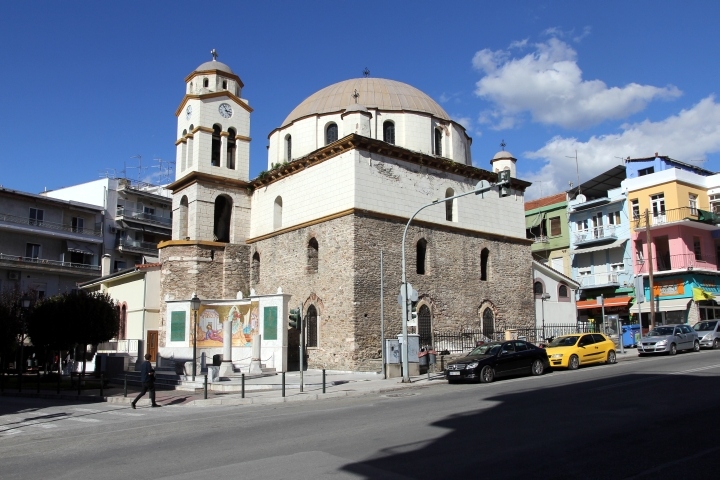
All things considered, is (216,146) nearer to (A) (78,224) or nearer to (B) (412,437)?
(A) (78,224)

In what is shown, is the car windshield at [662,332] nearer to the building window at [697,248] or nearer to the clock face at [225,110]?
the building window at [697,248]

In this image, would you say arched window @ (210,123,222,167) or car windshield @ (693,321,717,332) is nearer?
car windshield @ (693,321,717,332)

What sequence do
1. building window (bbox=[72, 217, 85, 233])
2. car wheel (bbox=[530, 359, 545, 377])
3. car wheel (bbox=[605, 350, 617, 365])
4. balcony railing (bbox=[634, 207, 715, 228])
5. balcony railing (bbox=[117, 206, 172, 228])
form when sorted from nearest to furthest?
car wheel (bbox=[530, 359, 545, 377]) → car wheel (bbox=[605, 350, 617, 365]) → balcony railing (bbox=[634, 207, 715, 228]) → building window (bbox=[72, 217, 85, 233]) → balcony railing (bbox=[117, 206, 172, 228])

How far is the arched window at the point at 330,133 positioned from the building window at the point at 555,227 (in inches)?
847

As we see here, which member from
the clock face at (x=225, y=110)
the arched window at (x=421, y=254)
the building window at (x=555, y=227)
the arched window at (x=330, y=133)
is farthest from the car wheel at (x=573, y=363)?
the building window at (x=555, y=227)

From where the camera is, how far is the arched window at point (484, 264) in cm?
3133

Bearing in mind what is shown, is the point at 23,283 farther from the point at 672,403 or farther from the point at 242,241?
the point at 672,403

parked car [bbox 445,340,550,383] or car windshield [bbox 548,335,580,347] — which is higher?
car windshield [bbox 548,335,580,347]

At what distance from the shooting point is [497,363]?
1931 centimetres

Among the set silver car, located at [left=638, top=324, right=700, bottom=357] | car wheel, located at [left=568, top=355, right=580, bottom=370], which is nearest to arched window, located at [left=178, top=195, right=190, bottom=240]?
car wheel, located at [left=568, top=355, right=580, bottom=370]

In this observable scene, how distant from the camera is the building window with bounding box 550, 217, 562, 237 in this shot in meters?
45.0

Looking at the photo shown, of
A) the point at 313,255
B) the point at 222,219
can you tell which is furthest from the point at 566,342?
the point at 222,219

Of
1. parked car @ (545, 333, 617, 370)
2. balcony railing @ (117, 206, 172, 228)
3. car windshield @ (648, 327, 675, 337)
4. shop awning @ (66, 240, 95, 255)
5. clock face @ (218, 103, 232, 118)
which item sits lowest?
parked car @ (545, 333, 617, 370)

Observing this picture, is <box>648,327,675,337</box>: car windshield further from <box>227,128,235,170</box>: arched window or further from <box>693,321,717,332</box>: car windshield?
<box>227,128,235,170</box>: arched window
